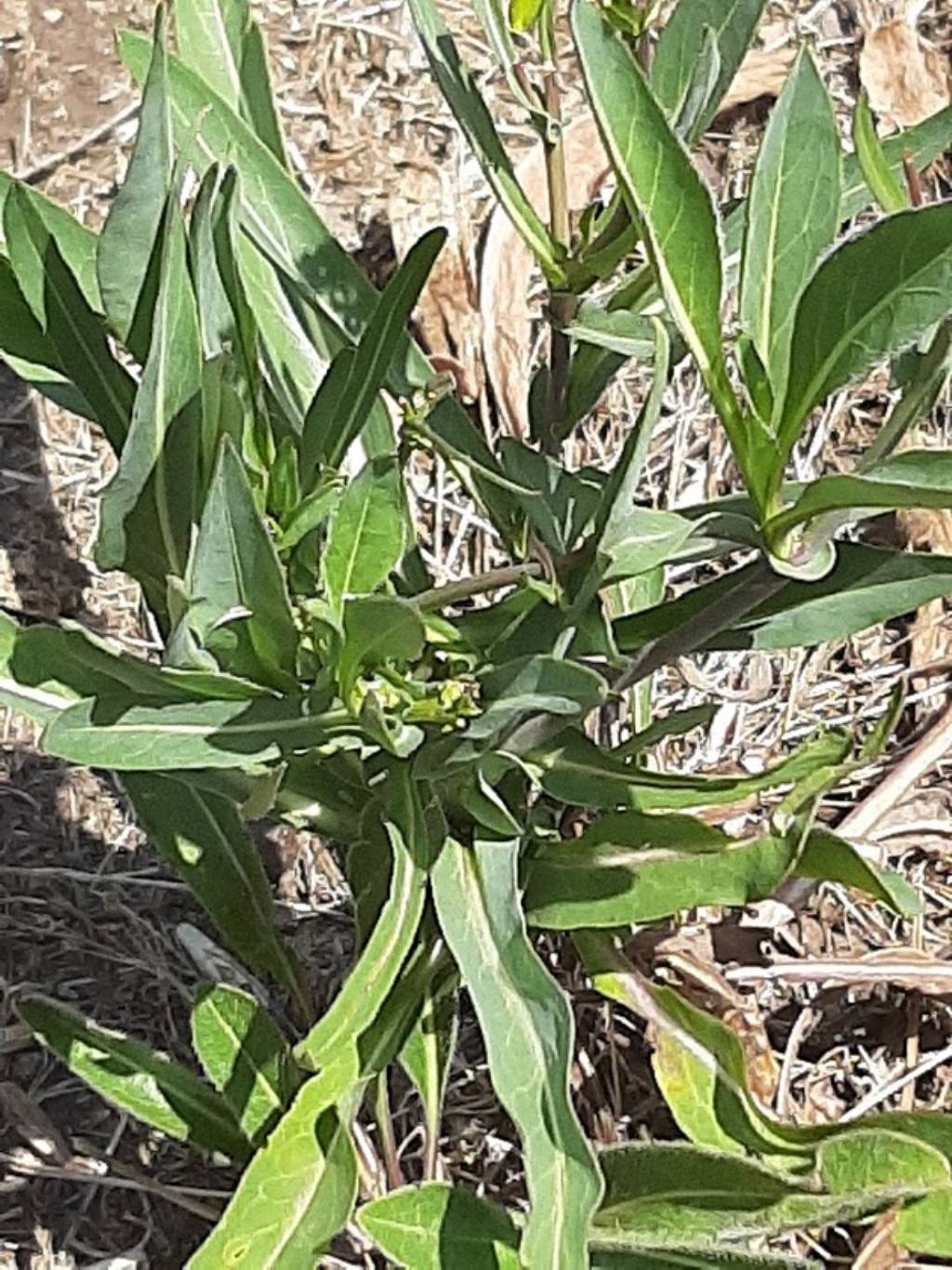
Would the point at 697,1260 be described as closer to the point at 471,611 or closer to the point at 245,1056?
the point at 245,1056

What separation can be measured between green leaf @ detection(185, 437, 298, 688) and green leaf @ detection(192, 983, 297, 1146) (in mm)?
395

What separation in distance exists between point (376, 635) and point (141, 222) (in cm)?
28

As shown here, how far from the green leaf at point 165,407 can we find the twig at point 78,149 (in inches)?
43.9

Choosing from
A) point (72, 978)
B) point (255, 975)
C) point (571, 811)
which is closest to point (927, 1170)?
point (571, 811)

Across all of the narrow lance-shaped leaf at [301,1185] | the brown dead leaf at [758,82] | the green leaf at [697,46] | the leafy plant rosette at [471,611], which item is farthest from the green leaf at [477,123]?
the brown dead leaf at [758,82]

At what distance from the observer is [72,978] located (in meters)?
1.76

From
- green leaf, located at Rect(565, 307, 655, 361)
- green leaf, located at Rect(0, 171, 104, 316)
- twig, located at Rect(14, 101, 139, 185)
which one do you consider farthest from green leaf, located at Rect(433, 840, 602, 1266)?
twig, located at Rect(14, 101, 139, 185)

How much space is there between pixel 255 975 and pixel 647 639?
641 mm

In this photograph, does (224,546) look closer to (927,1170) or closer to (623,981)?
(623,981)

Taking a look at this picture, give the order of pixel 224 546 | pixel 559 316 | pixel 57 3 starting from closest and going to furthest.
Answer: pixel 224 546 < pixel 559 316 < pixel 57 3

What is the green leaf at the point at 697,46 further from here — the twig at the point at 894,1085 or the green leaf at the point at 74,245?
the twig at the point at 894,1085

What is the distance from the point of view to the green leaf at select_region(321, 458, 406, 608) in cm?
106

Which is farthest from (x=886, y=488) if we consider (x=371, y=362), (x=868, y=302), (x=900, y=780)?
(x=900, y=780)

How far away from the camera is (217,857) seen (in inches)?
58.6
